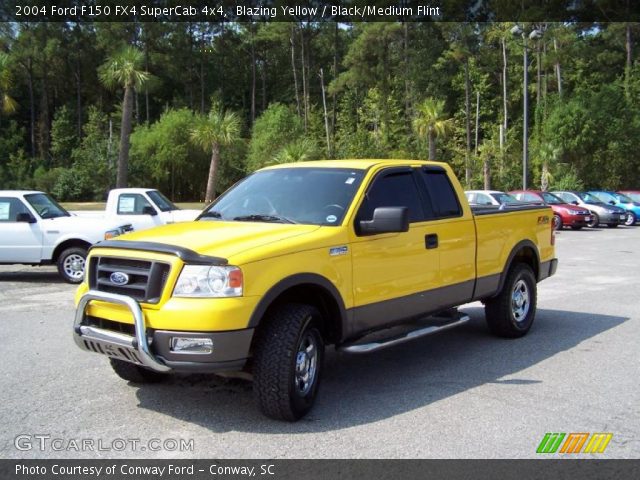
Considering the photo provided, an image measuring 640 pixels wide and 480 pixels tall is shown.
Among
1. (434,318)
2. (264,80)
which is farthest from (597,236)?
(264,80)

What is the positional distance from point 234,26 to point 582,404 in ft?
222

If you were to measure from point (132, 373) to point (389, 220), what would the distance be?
254cm

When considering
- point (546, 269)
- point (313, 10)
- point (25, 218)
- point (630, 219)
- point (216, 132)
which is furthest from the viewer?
point (313, 10)

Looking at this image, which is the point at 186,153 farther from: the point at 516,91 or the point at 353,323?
the point at 353,323

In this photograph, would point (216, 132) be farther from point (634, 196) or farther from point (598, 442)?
point (598, 442)

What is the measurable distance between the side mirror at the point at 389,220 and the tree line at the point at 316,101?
34.2 meters

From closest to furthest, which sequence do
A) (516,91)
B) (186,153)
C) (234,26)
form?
1. (186,153)
2. (516,91)
3. (234,26)

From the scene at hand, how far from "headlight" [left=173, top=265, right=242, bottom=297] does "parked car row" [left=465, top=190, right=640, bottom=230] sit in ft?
66.3

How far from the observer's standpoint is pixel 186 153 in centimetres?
5478


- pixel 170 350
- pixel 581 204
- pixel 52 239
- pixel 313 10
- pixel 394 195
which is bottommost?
pixel 170 350

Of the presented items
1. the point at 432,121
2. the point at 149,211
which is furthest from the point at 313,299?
the point at 432,121

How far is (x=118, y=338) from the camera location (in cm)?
474

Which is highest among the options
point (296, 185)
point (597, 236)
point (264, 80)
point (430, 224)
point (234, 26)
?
point (234, 26)
